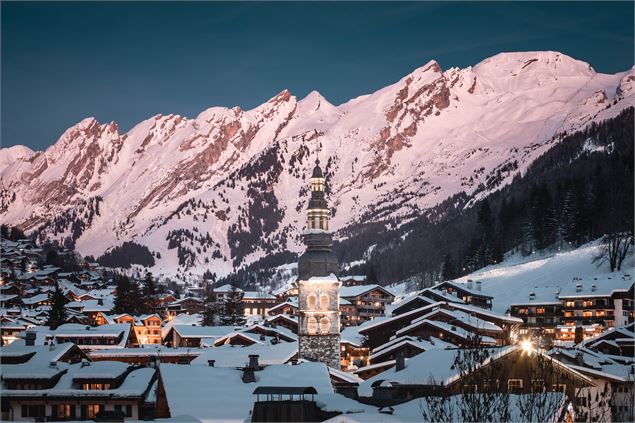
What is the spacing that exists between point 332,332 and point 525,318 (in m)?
45.6

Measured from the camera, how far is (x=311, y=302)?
8131cm

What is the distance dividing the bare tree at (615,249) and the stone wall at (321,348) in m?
56.1

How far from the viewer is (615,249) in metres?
126

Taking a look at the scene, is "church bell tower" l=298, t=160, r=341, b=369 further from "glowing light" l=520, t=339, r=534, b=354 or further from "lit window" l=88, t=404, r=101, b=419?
"glowing light" l=520, t=339, r=534, b=354

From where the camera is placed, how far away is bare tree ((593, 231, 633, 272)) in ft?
414

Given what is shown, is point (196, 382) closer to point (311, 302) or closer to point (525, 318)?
point (311, 302)

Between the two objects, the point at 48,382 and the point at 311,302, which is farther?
the point at 311,302

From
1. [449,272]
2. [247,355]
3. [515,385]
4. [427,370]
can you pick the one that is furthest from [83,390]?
[449,272]

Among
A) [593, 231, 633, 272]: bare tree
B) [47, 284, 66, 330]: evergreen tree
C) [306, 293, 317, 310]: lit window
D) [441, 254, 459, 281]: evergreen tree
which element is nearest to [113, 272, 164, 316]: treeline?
[47, 284, 66, 330]: evergreen tree

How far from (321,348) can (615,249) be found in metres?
58.4

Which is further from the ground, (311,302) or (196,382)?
(311,302)

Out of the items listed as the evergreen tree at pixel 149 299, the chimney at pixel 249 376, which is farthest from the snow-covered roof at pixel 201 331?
the chimney at pixel 249 376

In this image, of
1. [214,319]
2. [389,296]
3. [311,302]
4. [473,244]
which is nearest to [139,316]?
[214,319]

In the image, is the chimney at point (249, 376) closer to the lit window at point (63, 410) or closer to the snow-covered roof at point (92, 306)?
the lit window at point (63, 410)
